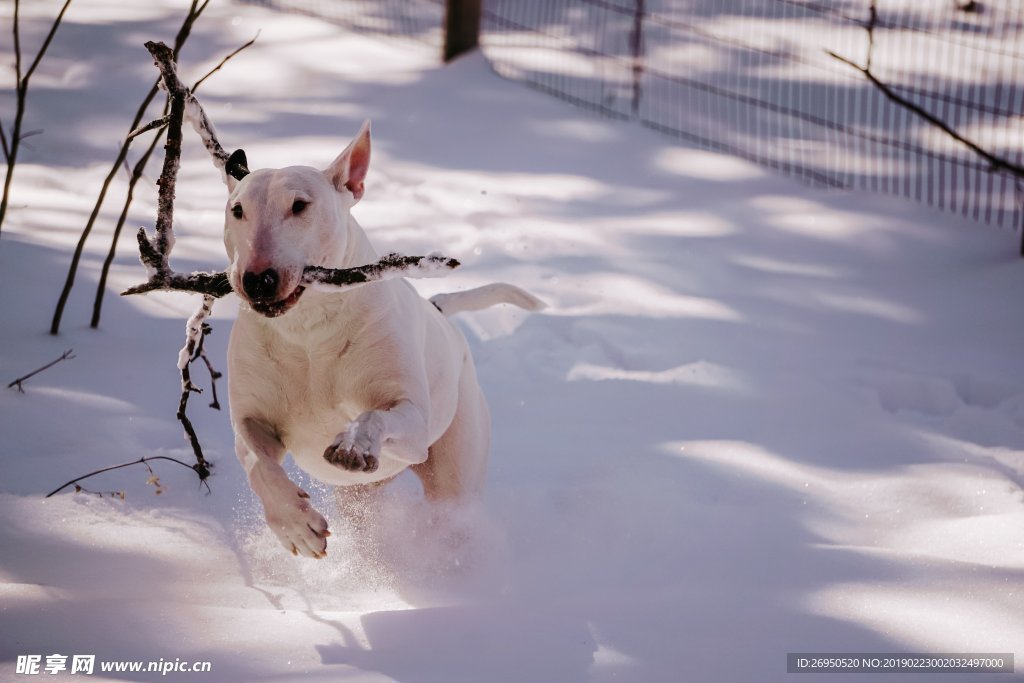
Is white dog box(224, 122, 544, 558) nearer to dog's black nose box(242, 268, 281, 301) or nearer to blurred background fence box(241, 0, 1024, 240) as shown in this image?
dog's black nose box(242, 268, 281, 301)

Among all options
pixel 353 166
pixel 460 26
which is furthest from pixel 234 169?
pixel 460 26

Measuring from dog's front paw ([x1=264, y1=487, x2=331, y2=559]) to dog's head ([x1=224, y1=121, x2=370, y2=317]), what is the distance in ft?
1.55

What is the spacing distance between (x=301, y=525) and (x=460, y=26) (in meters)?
6.86

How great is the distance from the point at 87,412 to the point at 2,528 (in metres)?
0.93

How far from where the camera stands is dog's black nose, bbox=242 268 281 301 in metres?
2.49

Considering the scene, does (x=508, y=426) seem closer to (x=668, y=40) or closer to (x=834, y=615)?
(x=834, y=615)

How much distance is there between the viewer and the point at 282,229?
2602mm

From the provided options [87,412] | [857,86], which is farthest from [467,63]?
[87,412]

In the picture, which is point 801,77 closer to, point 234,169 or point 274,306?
point 234,169

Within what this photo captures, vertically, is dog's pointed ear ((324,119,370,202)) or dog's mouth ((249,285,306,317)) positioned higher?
dog's pointed ear ((324,119,370,202))

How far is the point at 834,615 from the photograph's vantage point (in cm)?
290

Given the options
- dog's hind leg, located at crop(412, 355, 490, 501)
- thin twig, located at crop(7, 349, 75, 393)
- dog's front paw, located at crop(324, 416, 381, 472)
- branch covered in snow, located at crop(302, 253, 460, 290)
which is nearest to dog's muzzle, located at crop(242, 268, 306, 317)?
branch covered in snow, located at crop(302, 253, 460, 290)

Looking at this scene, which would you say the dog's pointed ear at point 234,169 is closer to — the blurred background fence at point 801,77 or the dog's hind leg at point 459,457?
the dog's hind leg at point 459,457

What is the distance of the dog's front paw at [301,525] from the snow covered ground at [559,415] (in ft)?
0.80
